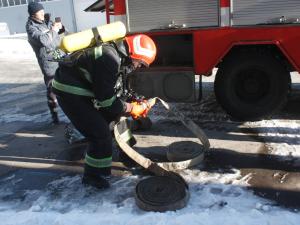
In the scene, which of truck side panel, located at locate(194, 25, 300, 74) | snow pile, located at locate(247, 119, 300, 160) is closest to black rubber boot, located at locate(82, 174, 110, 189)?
snow pile, located at locate(247, 119, 300, 160)

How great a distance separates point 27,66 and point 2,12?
34.1 metres

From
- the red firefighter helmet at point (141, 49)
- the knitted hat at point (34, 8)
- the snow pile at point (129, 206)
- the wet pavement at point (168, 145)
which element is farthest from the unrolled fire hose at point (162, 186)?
the knitted hat at point (34, 8)

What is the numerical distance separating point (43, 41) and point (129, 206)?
3.10 m

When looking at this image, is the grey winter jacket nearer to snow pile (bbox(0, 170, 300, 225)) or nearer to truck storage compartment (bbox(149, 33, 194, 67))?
truck storage compartment (bbox(149, 33, 194, 67))

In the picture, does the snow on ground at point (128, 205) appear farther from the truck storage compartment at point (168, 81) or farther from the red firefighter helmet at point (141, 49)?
the truck storage compartment at point (168, 81)

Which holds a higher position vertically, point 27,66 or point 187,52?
point 187,52

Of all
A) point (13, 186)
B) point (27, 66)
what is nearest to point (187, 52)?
point (13, 186)

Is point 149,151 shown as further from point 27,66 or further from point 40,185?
point 27,66

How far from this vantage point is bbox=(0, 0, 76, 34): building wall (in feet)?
123

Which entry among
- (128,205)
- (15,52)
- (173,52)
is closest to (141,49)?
(128,205)

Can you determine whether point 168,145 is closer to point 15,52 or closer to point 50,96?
point 50,96

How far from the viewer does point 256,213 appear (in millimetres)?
3047

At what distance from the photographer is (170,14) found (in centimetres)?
515

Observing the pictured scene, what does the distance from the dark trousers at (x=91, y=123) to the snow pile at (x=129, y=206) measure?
0.35m
